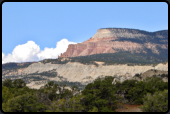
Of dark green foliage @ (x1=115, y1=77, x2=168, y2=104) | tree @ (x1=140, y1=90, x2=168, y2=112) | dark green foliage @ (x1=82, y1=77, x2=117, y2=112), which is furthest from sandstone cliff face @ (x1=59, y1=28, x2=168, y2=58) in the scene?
tree @ (x1=140, y1=90, x2=168, y2=112)

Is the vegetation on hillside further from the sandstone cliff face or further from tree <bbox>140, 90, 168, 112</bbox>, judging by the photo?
the sandstone cliff face

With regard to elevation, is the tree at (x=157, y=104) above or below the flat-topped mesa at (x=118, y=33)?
below

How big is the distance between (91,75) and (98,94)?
69633 millimetres

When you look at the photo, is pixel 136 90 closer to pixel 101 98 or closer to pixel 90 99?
pixel 101 98

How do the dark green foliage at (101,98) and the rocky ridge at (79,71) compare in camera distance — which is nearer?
the dark green foliage at (101,98)

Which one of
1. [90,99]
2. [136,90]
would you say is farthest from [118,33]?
[90,99]

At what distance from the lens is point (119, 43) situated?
5950 inches

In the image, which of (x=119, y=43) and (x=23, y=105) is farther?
(x=119, y=43)

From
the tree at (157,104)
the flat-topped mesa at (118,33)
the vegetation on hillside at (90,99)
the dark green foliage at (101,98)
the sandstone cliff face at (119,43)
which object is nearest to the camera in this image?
the tree at (157,104)

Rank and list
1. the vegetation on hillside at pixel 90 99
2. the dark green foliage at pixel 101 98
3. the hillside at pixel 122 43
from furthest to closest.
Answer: the hillside at pixel 122 43 → the dark green foliage at pixel 101 98 → the vegetation on hillside at pixel 90 99

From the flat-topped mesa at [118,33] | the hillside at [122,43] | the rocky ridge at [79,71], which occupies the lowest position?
the rocky ridge at [79,71]

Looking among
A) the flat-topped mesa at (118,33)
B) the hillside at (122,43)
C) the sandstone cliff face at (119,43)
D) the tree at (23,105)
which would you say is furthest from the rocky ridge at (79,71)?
the flat-topped mesa at (118,33)

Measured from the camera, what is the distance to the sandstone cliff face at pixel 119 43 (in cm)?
14600

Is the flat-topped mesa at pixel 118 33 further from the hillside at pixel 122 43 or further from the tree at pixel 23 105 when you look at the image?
the tree at pixel 23 105
